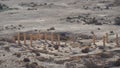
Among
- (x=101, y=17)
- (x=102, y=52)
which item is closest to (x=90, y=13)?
(x=101, y=17)

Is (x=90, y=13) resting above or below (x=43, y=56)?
below

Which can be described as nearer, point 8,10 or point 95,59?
point 95,59

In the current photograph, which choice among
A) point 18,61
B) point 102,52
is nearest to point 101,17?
point 102,52

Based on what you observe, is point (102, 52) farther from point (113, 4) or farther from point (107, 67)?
point (113, 4)

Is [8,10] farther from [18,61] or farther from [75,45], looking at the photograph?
[18,61]

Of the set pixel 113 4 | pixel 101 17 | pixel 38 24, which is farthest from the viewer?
pixel 113 4

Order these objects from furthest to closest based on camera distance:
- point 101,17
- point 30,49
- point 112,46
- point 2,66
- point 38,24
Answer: point 101,17
point 38,24
point 112,46
point 30,49
point 2,66
